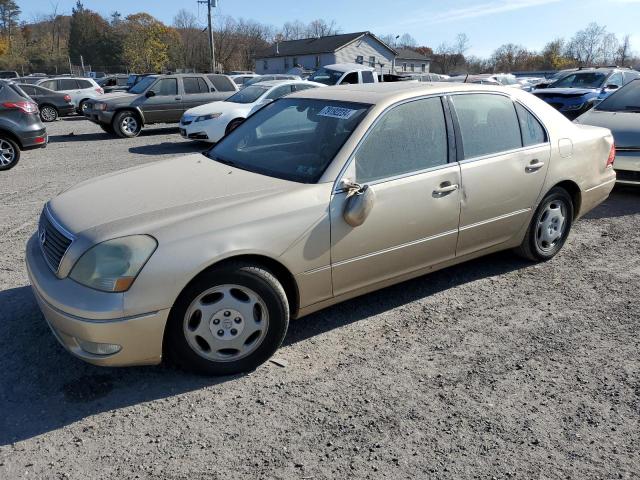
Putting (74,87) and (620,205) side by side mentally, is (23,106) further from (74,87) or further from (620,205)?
(74,87)

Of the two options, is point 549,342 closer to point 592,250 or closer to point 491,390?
point 491,390

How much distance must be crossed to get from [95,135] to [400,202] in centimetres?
1395

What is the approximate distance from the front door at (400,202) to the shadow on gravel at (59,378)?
498 mm

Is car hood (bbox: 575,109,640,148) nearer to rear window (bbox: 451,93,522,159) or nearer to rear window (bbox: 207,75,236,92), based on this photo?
rear window (bbox: 451,93,522,159)

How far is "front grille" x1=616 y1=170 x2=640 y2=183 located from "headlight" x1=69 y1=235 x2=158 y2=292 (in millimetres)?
6833

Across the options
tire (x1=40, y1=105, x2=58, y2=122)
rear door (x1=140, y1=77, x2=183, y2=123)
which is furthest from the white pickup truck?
tire (x1=40, y1=105, x2=58, y2=122)

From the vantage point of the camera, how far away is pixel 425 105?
4.00 metres

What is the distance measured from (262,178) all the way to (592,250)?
3672mm

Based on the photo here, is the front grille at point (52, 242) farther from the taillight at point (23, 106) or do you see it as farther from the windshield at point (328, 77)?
the windshield at point (328, 77)

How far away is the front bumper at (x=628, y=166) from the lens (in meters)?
7.27

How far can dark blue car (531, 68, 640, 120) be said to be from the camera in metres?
12.9

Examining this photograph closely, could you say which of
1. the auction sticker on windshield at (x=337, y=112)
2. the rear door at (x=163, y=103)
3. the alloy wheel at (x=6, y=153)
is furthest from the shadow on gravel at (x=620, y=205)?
the rear door at (x=163, y=103)

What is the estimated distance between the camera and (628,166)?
24.1ft

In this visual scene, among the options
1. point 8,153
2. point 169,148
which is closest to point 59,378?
point 8,153
